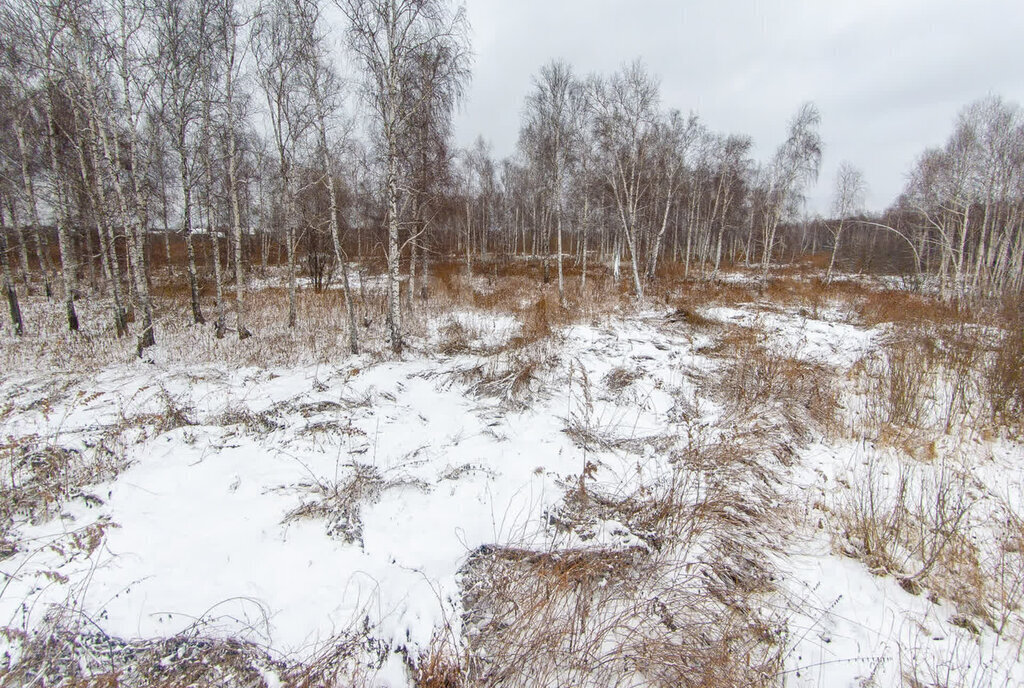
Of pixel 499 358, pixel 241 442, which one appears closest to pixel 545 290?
pixel 499 358

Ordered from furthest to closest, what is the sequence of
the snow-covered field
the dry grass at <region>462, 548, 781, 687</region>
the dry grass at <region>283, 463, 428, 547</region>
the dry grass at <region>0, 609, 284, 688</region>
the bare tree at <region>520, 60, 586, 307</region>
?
1. the bare tree at <region>520, 60, 586, 307</region>
2. the dry grass at <region>283, 463, 428, 547</region>
3. the snow-covered field
4. the dry grass at <region>462, 548, 781, 687</region>
5. the dry grass at <region>0, 609, 284, 688</region>

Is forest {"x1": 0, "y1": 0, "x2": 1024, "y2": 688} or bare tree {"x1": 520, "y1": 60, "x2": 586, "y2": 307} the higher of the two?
bare tree {"x1": 520, "y1": 60, "x2": 586, "y2": 307}

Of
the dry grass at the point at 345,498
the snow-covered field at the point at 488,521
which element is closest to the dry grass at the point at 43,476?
the snow-covered field at the point at 488,521

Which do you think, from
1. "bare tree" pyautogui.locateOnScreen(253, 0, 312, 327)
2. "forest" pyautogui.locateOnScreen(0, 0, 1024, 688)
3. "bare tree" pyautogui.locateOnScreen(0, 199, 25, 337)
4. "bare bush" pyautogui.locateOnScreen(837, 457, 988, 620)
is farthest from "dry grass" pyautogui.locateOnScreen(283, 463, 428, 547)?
"bare tree" pyautogui.locateOnScreen(0, 199, 25, 337)

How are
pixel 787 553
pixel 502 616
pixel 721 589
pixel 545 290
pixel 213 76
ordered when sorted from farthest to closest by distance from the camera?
pixel 545 290 → pixel 213 76 → pixel 787 553 → pixel 721 589 → pixel 502 616

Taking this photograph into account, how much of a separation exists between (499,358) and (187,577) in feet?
17.2

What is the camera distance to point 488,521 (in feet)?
11.1

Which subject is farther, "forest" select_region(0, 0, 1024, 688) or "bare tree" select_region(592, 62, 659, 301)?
"bare tree" select_region(592, 62, 659, 301)

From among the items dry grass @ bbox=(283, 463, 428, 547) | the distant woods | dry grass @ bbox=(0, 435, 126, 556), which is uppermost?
the distant woods

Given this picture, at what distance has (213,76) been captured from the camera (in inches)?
357

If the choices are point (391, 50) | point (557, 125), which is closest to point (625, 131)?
point (557, 125)

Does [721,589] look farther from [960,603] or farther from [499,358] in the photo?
[499,358]

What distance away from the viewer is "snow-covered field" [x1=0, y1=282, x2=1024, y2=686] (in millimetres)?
2387

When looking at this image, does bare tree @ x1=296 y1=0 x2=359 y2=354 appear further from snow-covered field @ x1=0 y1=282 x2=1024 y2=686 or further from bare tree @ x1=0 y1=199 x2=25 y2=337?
bare tree @ x1=0 y1=199 x2=25 y2=337
